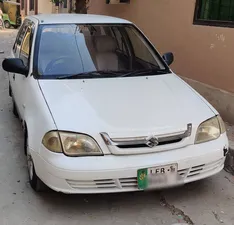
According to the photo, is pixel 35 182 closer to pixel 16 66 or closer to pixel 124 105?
pixel 124 105

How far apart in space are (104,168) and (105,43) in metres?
2.06

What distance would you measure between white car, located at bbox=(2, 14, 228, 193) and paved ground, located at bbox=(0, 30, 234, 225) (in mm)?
239

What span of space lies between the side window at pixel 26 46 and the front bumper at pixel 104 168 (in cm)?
157

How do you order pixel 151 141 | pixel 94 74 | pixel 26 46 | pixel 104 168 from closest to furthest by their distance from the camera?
pixel 104 168
pixel 151 141
pixel 94 74
pixel 26 46

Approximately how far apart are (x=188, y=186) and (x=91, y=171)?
3.99ft

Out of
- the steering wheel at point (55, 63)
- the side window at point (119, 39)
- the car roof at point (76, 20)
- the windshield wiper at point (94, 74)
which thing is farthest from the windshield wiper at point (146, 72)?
the car roof at point (76, 20)

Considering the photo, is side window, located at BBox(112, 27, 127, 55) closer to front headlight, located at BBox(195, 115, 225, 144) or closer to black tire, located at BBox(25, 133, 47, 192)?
front headlight, located at BBox(195, 115, 225, 144)

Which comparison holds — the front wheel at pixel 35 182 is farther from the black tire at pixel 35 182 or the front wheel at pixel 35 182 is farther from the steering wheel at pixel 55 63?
the steering wheel at pixel 55 63

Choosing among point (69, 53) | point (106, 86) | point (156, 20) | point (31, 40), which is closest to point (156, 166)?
point (106, 86)

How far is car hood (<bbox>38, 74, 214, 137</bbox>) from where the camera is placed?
304cm

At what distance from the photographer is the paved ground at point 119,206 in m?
3.12

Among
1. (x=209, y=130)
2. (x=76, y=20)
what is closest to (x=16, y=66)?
(x=76, y=20)

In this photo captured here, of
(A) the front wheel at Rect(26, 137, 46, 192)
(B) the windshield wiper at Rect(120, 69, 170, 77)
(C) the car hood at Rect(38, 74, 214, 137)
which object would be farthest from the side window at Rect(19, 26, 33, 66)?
(A) the front wheel at Rect(26, 137, 46, 192)

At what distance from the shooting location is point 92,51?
4.31 metres
